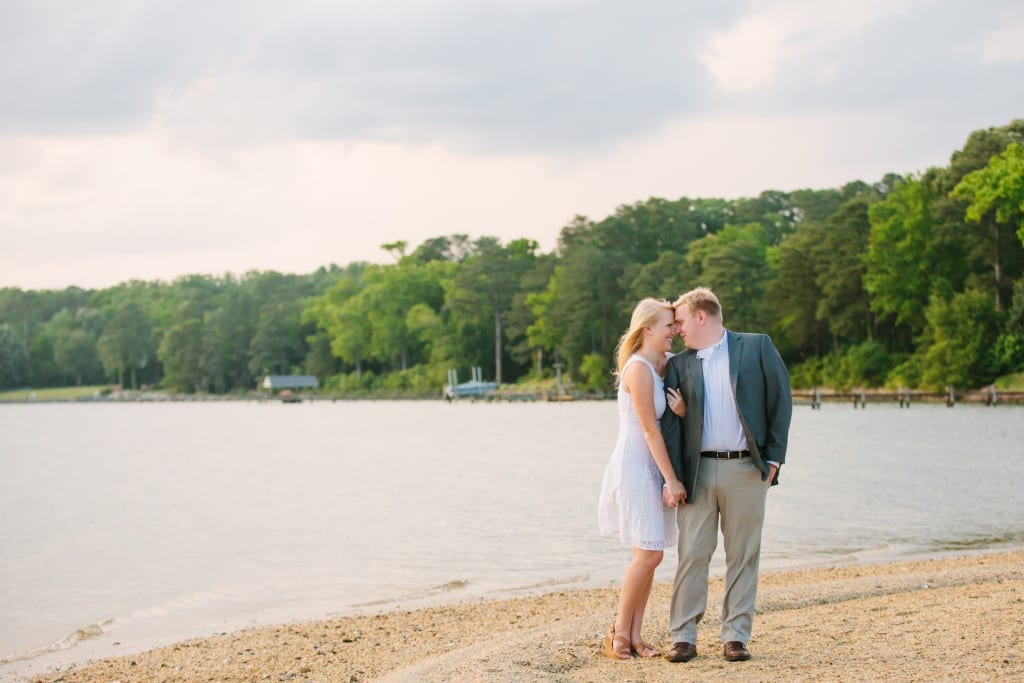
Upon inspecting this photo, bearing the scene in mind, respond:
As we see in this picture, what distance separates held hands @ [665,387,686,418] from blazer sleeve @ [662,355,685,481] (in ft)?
0.13

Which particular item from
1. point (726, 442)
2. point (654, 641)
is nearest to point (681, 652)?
point (654, 641)

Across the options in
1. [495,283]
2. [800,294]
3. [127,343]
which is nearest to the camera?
[800,294]

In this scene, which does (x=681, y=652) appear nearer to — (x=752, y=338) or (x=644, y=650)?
(x=644, y=650)

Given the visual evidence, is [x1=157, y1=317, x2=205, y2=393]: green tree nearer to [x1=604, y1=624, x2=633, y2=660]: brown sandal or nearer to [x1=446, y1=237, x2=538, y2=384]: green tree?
[x1=446, y1=237, x2=538, y2=384]: green tree

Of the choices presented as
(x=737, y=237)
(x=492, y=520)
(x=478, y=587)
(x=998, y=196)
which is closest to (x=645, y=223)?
(x=737, y=237)

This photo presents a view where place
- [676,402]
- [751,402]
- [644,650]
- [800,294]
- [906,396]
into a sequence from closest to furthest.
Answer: [751,402], [676,402], [644,650], [906,396], [800,294]

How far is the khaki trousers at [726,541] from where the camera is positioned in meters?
6.22

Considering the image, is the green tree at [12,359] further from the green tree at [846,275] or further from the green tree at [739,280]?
the green tree at [846,275]

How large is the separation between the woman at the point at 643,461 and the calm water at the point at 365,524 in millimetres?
5800

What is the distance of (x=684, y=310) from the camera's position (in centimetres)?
632

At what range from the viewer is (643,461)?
6.38 meters

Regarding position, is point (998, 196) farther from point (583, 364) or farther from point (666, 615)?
point (666, 615)

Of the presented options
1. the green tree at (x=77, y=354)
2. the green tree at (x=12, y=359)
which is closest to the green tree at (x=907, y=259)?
the green tree at (x=77, y=354)

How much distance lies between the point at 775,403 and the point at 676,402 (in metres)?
0.56
